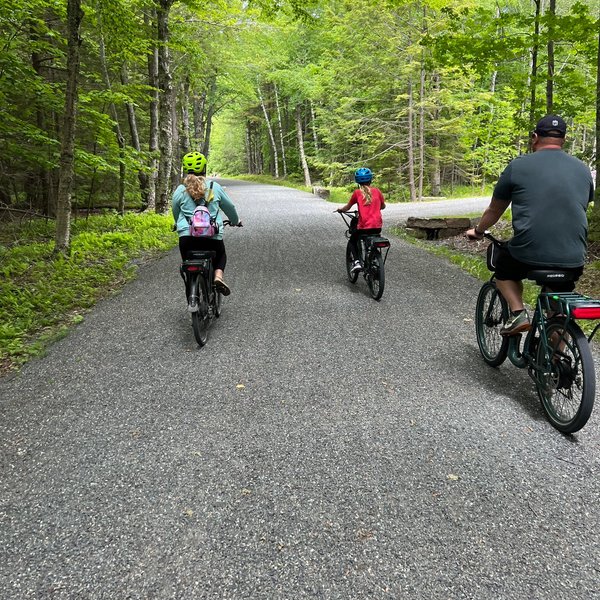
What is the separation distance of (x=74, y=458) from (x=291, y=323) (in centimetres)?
296

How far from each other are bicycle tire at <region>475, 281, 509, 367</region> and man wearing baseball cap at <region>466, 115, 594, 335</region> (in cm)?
73

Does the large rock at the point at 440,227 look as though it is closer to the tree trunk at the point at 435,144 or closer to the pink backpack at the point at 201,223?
the pink backpack at the point at 201,223

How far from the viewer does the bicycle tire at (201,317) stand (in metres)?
4.57

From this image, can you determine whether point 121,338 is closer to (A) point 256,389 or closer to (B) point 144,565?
(A) point 256,389

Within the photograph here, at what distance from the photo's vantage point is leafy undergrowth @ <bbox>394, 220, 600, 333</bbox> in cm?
638

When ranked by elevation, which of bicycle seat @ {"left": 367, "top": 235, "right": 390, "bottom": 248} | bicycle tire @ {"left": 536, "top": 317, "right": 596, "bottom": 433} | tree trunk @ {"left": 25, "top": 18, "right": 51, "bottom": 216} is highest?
tree trunk @ {"left": 25, "top": 18, "right": 51, "bottom": 216}

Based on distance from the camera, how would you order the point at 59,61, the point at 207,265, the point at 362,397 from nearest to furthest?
the point at 362,397
the point at 207,265
the point at 59,61

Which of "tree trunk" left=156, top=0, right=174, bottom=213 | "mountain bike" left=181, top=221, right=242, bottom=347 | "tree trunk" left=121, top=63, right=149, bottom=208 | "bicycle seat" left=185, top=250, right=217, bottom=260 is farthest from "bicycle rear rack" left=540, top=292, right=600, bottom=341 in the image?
"tree trunk" left=121, top=63, right=149, bottom=208

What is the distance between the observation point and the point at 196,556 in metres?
2.12

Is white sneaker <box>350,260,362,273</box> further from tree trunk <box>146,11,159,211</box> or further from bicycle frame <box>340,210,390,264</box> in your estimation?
tree trunk <box>146,11,159,211</box>

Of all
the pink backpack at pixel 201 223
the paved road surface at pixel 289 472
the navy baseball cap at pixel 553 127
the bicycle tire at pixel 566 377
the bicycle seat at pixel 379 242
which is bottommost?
the paved road surface at pixel 289 472

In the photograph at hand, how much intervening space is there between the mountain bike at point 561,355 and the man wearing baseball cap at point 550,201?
0.43ft

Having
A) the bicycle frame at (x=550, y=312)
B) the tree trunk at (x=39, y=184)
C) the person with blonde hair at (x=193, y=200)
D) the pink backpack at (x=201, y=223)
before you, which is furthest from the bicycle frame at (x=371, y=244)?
the tree trunk at (x=39, y=184)

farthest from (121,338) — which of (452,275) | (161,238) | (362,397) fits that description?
(161,238)
